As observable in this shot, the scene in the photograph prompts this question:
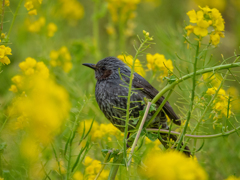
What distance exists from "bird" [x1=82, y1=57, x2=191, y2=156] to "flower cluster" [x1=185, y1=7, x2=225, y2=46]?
126 cm

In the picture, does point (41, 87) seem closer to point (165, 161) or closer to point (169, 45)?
point (165, 161)

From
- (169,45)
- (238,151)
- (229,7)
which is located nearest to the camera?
(238,151)

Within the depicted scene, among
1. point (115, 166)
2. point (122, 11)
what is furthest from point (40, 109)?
point (122, 11)

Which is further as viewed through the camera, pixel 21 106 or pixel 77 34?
pixel 77 34

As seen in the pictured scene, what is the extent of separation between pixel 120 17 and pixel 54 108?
3110 millimetres

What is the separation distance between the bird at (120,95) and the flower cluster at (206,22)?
4.14 feet

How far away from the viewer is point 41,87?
184cm

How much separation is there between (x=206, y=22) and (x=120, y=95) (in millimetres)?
1592

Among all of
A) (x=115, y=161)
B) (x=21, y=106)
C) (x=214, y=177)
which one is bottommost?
(x=214, y=177)

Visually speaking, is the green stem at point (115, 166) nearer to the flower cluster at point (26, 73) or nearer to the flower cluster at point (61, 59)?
the flower cluster at point (26, 73)

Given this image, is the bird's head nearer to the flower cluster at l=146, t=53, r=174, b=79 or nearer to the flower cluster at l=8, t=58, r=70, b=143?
the flower cluster at l=146, t=53, r=174, b=79

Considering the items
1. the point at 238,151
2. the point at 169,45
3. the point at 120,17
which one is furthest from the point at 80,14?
the point at 238,151

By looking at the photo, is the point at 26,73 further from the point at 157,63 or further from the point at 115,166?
the point at 157,63

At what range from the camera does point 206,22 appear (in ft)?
5.86
